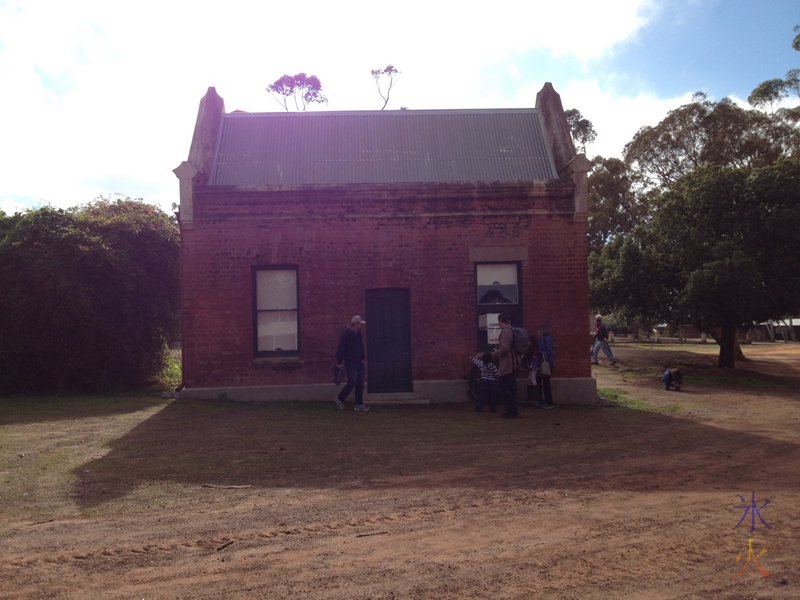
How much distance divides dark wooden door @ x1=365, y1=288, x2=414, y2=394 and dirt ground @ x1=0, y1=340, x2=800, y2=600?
241cm

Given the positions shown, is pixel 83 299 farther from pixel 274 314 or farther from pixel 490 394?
pixel 490 394

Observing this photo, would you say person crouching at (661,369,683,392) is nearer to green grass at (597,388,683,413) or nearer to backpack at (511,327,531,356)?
green grass at (597,388,683,413)

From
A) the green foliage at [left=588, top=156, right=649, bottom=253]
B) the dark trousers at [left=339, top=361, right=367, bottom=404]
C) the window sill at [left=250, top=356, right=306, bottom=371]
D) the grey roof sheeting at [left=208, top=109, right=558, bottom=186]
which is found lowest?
the dark trousers at [left=339, top=361, right=367, bottom=404]

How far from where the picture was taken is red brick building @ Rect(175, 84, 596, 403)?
47.4 feet

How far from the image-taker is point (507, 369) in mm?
12828

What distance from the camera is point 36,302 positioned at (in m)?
15.7

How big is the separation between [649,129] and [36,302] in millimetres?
32182

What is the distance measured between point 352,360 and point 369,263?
227 centimetres

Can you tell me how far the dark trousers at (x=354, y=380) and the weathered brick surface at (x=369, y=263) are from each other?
47.5 inches

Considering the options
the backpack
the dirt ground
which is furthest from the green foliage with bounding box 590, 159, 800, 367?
the backpack

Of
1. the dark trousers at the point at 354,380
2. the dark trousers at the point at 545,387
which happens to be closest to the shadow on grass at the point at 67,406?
the dark trousers at the point at 354,380

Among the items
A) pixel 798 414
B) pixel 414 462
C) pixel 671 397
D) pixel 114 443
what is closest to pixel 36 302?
pixel 114 443

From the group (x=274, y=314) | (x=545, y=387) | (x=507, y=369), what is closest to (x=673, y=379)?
(x=545, y=387)

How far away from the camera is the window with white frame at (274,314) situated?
1466 centimetres
